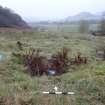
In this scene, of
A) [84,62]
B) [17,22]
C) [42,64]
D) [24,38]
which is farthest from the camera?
[17,22]

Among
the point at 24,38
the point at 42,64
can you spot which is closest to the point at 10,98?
the point at 42,64

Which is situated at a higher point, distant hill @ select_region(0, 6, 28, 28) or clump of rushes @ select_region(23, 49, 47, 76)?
distant hill @ select_region(0, 6, 28, 28)

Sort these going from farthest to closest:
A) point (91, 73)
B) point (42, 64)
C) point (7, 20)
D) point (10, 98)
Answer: point (7, 20), point (42, 64), point (91, 73), point (10, 98)

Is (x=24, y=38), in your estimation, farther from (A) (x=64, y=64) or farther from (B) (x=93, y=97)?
(B) (x=93, y=97)

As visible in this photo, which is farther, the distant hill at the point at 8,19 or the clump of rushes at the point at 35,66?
the distant hill at the point at 8,19

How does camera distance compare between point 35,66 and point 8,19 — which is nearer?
point 35,66

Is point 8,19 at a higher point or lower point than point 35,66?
higher

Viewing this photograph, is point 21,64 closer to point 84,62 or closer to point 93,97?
point 84,62

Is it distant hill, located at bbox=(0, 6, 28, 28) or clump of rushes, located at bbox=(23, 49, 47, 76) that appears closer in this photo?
clump of rushes, located at bbox=(23, 49, 47, 76)

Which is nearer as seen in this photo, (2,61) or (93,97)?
(93,97)

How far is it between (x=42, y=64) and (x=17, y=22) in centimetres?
2188

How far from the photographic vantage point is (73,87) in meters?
5.58

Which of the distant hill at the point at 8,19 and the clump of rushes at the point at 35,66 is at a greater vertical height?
the distant hill at the point at 8,19

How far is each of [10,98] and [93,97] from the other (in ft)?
4.59
